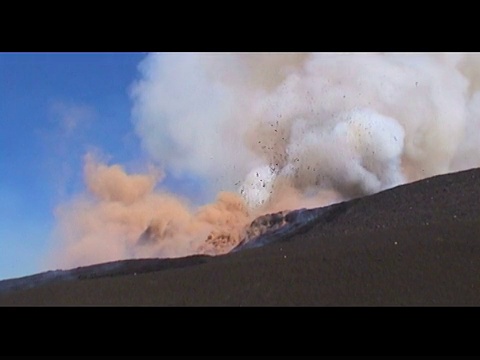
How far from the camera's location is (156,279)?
7.11 metres

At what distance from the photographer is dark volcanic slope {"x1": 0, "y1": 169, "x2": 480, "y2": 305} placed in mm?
5867

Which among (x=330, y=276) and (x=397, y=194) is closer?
(x=330, y=276)

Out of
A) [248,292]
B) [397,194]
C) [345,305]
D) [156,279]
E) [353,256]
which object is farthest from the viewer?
[397,194]

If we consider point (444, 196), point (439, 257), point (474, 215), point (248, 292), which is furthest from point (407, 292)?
point (444, 196)

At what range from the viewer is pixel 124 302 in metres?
6.36

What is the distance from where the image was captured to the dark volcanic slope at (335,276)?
231 inches

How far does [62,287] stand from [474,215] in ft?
17.4

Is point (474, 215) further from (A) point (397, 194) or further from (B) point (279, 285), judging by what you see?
(B) point (279, 285)

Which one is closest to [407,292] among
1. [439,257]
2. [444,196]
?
[439,257]

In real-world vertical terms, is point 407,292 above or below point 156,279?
below

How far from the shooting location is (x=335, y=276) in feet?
20.4
